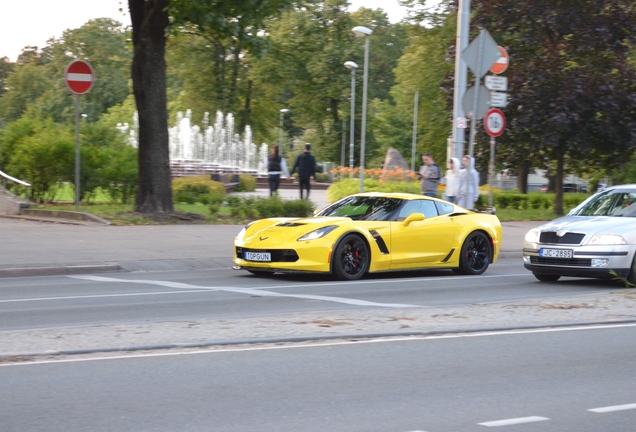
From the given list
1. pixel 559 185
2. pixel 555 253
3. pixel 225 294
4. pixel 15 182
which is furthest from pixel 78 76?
pixel 559 185

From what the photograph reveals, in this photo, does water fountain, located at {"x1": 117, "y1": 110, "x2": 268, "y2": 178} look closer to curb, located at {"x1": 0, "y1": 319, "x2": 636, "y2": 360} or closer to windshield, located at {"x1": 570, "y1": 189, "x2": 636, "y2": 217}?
windshield, located at {"x1": 570, "y1": 189, "x2": 636, "y2": 217}

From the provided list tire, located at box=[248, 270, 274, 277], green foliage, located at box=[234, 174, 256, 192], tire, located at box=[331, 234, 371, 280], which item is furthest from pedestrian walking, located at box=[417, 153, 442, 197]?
green foliage, located at box=[234, 174, 256, 192]

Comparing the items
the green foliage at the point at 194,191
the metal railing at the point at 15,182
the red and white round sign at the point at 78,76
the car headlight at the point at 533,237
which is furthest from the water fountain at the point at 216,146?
the car headlight at the point at 533,237

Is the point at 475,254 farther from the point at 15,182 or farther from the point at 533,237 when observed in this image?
the point at 15,182

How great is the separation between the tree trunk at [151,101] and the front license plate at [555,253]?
10.3 metres

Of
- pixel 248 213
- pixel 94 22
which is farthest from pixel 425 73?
pixel 94 22

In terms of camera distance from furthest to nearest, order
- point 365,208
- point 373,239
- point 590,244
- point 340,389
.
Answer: point 365,208 < point 373,239 < point 590,244 < point 340,389

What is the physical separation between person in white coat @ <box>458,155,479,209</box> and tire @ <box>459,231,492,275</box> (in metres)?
4.94

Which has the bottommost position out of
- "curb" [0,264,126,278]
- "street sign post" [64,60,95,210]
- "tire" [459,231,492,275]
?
"curb" [0,264,126,278]

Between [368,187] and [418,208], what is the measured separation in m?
17.5

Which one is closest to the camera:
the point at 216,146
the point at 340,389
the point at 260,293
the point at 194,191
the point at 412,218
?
the point at 340,389

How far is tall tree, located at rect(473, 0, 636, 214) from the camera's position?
29.7 meters

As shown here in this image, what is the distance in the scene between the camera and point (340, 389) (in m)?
6.88

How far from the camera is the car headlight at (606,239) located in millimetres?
13719
